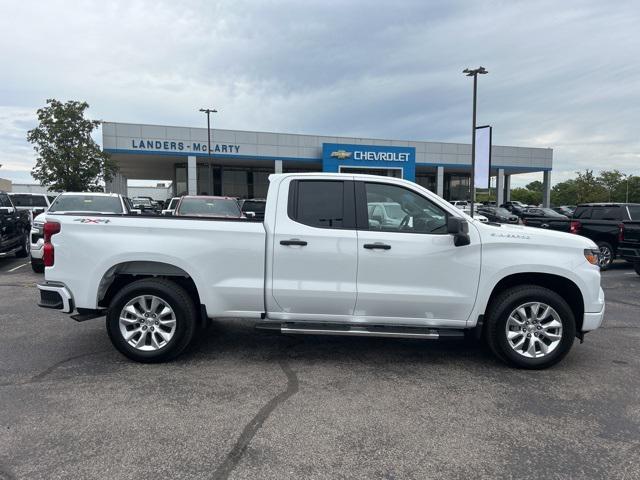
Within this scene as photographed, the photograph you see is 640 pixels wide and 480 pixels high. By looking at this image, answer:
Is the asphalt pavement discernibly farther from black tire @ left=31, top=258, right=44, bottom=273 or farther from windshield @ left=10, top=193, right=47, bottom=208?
windshield @ left=10, top=193, right=47, bottom=208

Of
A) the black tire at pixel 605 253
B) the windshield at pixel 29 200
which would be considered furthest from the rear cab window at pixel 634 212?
the windshield at pixel 29 200

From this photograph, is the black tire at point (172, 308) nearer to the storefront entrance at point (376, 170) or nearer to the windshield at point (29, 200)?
the windshield at point (29, 200)

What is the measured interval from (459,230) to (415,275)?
613 millimetres

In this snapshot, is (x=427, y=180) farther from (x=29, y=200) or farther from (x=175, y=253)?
(x=175, y=253)

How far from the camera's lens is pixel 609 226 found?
11891mm

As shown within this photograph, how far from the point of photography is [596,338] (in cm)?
582

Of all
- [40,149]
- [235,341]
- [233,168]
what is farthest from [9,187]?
[235,341]

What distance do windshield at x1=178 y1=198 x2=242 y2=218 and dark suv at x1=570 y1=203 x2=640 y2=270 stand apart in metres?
9.47

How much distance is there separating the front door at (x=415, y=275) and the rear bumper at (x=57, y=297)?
2927 millimetres

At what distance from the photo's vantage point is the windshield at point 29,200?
53.2 feet

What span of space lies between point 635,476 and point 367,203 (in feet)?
9.83

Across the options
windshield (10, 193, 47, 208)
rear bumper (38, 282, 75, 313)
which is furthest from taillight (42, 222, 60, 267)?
windshield (10, 193, 47, 208)

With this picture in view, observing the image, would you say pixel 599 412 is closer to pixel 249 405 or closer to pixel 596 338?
pixel 596 338

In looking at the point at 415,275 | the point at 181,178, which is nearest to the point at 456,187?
the point at 181,178
